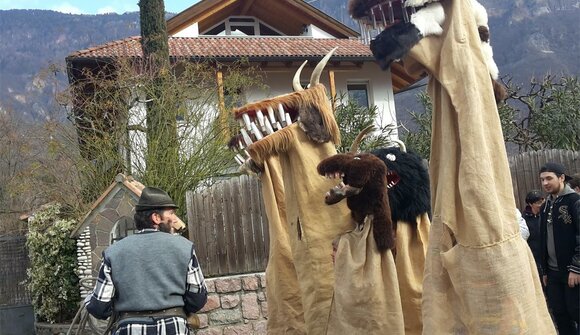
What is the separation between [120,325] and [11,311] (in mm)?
10058

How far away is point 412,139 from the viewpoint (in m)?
16.5

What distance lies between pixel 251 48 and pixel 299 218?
14.7 metres

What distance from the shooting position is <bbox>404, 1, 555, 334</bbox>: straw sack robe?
231 centimetres

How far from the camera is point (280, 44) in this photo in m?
19.6

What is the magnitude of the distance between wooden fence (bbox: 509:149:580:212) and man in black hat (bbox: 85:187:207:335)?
6.21m

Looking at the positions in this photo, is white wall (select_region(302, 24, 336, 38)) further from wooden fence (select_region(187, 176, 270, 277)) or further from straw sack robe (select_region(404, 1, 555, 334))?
straw sack robe (select_region(404, 1, 555, 334))

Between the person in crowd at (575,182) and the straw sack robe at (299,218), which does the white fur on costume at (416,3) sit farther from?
the person in crowd at (575,182)

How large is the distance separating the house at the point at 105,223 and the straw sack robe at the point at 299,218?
3.59 metres

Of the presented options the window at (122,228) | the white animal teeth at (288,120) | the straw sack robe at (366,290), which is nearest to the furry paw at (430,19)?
the straw sack robe at (366,290)

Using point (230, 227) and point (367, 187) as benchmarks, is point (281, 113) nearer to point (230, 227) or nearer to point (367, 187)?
point (367, 187)

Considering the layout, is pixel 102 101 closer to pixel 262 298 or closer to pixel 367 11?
pixel 262 298

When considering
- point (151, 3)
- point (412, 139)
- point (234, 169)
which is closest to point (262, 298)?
point (234, 169)

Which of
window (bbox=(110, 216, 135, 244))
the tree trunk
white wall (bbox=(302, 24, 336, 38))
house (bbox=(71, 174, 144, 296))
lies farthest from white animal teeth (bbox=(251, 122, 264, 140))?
white wall (bbox=(302, 24, 336, 38))

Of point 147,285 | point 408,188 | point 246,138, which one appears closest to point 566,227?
point 408,188
